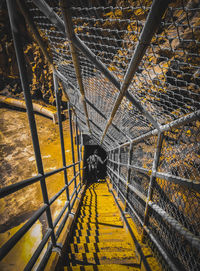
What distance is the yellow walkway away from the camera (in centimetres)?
169

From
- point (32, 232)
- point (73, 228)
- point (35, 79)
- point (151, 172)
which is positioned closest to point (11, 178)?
point (32, 232)

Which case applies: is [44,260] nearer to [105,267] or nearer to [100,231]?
[105,267]

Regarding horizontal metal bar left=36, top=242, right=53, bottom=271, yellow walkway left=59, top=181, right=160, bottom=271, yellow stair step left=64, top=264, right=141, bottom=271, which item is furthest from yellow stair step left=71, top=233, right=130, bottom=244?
horizontal metal bar left=36, top=242, right=53, bottom=271

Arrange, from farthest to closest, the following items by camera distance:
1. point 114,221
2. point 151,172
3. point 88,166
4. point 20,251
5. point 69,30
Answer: point 88,166 < point 20,251 < point 114,221 < point 151,172 < point 69,30

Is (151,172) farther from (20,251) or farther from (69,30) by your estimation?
(20,251)

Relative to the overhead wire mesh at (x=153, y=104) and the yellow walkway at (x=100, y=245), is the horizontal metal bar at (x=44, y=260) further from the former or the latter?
the overhead wire mesh at (x=153, y=104)

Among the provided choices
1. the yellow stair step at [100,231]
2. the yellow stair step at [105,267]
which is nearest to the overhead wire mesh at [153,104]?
the yellow stair step at [100,231]

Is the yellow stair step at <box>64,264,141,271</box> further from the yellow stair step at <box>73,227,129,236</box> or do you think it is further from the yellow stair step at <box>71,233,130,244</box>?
the yellow stair step at <box>73,227,129,236</box>

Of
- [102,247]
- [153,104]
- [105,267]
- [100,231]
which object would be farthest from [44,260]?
[153,104]

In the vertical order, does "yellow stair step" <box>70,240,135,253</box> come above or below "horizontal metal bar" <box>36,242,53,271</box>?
below

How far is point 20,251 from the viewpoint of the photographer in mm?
3049

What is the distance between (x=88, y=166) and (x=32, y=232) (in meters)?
5.99

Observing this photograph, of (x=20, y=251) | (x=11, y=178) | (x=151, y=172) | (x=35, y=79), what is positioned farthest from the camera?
(x=35, y=79)

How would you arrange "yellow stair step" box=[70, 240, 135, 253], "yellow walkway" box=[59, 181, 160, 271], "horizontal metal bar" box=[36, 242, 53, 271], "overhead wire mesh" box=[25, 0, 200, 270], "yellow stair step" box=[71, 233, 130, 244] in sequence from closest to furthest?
"overhead wire mesh" box=[25, 0, 200, 270]
"horizontal metal bar" box=[36, 242, 53, 271]
"yellow walkway" box=[59, 181, 160, 271]
"yellow stair step" box=[70, 240, 135, 253]
"yellow stair step" box=[71, 233, 130, 244]
